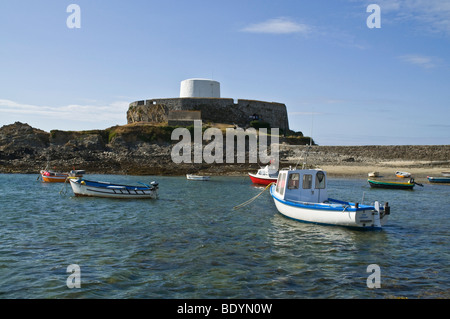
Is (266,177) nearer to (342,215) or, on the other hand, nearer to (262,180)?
(262,180)

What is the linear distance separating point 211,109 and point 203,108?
1414mm

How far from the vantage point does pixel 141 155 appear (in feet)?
175

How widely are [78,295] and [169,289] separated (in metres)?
2.00

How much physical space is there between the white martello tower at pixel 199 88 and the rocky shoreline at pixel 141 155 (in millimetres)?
15383

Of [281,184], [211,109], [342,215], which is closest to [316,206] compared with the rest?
[342,215]

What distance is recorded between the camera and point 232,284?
30.1ft

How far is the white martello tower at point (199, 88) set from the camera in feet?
231

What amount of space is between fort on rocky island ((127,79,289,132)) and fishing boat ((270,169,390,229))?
45.9m

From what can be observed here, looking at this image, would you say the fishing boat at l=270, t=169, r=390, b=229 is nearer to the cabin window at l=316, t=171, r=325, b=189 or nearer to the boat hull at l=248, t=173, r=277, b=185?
the cabin window at l=316, t=171, r=325, b=189

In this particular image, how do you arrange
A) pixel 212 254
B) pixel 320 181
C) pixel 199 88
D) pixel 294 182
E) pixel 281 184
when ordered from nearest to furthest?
pixel 212 254
pixel 320 181
pixel 294 182
pixel 281 184
pixel 199 88

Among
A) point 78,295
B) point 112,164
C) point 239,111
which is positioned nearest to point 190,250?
point 78,295

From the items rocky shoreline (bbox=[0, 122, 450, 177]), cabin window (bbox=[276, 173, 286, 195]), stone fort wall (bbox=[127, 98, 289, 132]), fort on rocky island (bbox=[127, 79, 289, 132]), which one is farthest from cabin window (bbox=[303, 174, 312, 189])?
stone fort wall (bbox=[127, 98, 289, 132])

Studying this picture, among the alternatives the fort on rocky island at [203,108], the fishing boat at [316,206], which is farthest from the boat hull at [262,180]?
the fort on rocky island at [203,108]
